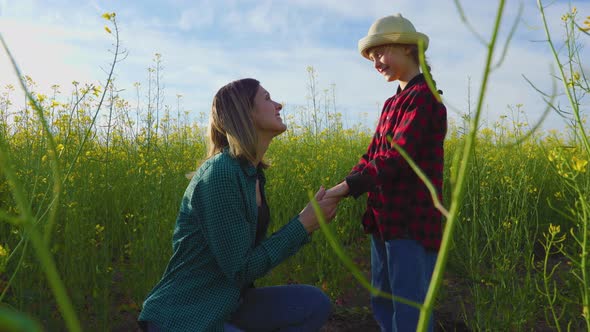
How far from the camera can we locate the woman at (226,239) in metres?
1.65

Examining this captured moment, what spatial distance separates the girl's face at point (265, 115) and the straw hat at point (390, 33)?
0.50 m

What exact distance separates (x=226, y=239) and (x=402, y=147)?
726 millimetres

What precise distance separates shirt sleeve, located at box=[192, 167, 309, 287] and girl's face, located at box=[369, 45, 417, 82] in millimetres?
780

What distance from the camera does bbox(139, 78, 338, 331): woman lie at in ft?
5.41

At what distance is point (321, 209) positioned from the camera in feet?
5.84

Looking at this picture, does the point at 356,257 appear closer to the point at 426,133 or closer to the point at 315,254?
the point at 315,254

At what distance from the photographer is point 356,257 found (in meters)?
3.54

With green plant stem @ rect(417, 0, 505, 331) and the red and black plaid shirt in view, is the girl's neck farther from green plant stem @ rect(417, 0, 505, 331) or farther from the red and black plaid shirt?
green plant stem @ rect(417, 0, 505, 331)

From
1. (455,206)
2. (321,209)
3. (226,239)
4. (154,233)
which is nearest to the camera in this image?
(455,206)

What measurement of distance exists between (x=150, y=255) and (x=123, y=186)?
0.85m

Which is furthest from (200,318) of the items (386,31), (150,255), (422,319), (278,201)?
(278,201)

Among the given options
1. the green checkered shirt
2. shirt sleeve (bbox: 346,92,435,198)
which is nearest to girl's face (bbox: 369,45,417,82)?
shirt sleeve (bbox: 346,92,435,198)

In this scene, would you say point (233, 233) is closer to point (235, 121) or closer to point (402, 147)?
point (235, 121)

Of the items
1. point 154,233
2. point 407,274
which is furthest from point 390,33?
point 154,233
